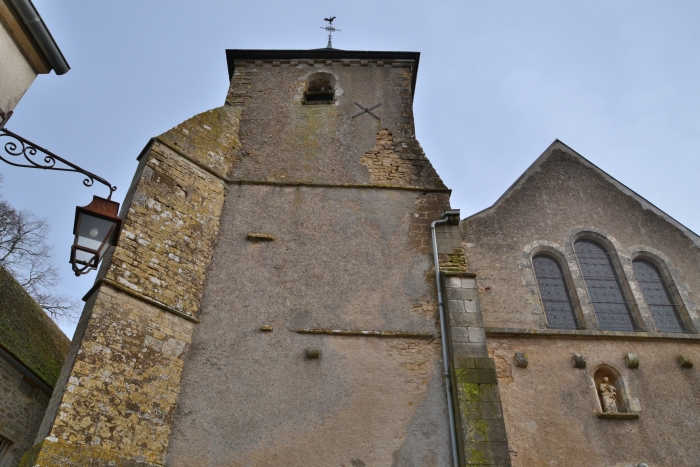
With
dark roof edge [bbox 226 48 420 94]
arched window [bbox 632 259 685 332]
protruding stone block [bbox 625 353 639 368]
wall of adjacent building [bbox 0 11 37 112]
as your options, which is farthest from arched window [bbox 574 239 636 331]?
wall of adjacent building [bbox 0 11 37 112]

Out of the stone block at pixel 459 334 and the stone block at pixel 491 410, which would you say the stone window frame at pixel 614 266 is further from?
the stone block at pixel 491 410

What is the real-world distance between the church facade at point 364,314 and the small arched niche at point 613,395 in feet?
0.09

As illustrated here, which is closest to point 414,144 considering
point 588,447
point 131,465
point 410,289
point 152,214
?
point 410,289

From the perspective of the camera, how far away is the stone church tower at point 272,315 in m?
6.21

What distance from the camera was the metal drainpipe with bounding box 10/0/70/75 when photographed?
485 cm

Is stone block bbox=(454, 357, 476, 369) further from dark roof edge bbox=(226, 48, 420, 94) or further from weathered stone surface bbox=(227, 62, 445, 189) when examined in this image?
dark roof edge bbox=(226, 48, 420, 94)

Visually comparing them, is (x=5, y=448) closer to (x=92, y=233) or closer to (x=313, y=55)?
(x=92, y=233)

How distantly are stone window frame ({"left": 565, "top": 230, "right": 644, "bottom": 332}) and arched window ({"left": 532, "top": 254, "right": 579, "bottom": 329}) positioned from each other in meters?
0.20

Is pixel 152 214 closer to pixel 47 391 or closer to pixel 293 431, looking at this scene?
pixel 47 391

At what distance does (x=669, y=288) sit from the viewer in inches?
368

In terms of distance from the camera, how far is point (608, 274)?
950 cm

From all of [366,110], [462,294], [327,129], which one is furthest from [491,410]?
[366,110]

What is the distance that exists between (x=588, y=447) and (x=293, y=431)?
3689mm

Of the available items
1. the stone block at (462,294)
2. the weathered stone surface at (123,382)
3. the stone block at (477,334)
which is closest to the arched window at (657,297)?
the stone block at (462,294)
